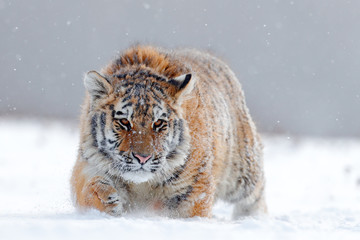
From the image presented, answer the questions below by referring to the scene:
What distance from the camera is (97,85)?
198 inches

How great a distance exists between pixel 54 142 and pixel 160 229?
46.5 feet

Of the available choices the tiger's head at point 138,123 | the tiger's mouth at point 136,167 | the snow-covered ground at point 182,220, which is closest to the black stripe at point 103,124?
the tiger's head at point 138,123

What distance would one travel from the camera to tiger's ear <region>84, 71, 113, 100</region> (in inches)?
195

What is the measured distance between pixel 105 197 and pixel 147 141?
2.15 ft

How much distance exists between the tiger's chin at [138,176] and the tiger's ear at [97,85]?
0.86m

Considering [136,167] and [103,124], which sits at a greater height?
[103,124]

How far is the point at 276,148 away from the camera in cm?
1964

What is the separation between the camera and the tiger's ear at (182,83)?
503 centimetres

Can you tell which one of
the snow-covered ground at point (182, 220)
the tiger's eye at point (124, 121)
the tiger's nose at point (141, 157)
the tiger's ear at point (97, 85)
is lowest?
the snow-covered ground at point (182, 220)

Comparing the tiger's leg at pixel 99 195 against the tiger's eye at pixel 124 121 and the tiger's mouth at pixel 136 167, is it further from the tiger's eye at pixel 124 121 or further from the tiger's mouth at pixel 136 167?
the tiger's eye at pixel 124 121

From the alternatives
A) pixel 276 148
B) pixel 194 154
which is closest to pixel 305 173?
pixel 276 148

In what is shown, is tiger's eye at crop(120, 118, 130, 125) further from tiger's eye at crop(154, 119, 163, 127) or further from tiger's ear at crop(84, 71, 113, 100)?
tiger's ear at crop(84, 71, 113, 100)

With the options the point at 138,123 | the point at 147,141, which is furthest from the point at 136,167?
the point at 138,123

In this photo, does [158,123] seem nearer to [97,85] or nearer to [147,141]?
[147,141]
